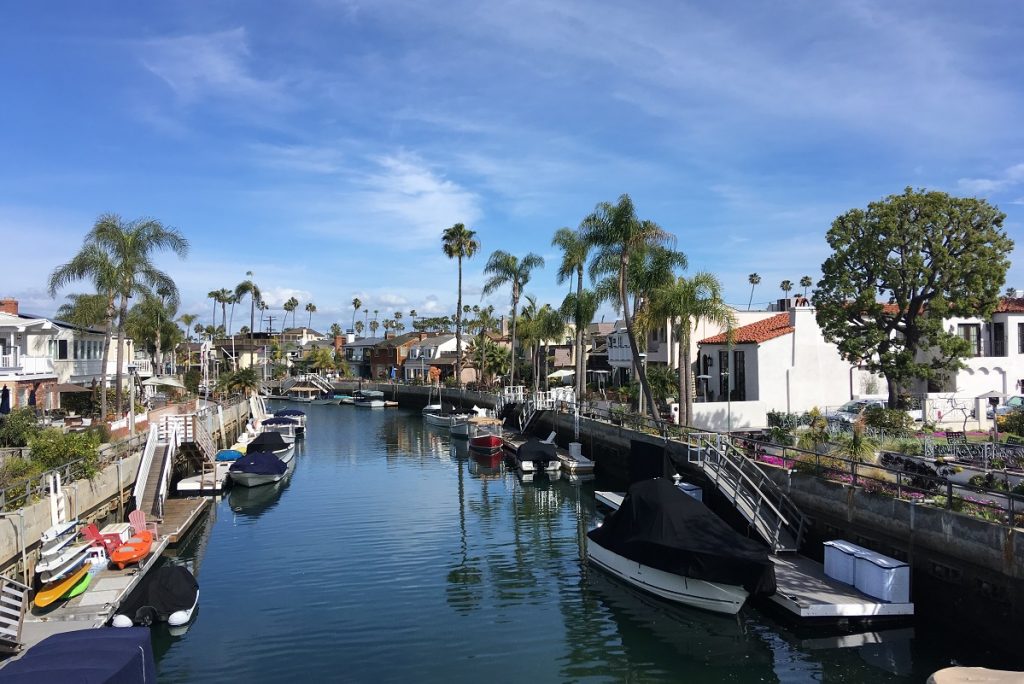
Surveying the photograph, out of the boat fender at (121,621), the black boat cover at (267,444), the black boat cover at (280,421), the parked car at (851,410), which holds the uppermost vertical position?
the parked car at (851,410)

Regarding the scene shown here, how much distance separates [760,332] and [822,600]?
31.3 meters

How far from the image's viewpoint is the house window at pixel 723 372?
5316 centimetres

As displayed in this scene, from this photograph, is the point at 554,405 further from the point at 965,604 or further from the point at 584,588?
the point at 965,604

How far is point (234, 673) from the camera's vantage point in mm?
17984

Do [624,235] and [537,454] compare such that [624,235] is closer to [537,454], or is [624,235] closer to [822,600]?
[537,454]

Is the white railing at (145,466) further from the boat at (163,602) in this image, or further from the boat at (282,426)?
the boat at (282,426)

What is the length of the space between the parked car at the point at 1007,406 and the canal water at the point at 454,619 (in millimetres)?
21980

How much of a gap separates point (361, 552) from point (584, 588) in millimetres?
9355

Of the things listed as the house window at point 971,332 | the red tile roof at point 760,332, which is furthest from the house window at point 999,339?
the red tile roof at point 760,332

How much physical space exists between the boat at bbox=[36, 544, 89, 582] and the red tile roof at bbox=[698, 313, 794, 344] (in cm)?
3559

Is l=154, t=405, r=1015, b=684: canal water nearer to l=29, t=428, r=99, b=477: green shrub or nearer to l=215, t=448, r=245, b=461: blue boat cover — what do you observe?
l=29, t=428, r=99, b=477: green shrub

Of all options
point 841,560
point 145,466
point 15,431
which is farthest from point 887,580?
point 15,431

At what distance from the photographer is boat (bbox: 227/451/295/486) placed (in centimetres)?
4212

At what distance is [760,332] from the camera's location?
163ft
